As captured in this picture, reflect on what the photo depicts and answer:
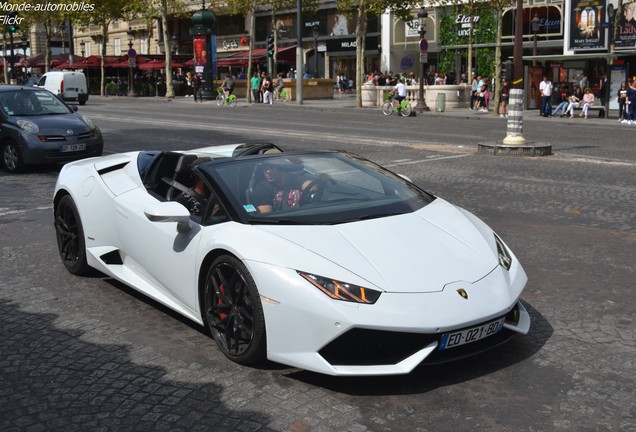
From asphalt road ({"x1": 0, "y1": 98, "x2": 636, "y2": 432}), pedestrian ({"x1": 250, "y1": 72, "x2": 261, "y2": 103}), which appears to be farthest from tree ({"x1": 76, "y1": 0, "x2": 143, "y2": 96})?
asphalt road ({"x1": 0, "y1": 98, "x2": 636, "y2": 432})

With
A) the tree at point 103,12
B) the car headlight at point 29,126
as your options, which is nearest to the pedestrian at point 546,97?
the car headlight at point 29,126

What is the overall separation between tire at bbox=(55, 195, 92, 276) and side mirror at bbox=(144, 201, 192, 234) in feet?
5.42

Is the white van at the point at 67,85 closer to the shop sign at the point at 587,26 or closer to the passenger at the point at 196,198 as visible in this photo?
the shop sign at the point at 587,26

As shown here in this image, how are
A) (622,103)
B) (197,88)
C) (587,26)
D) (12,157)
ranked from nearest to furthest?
(12,157) → (622,103) → (587,26) → (197,88)

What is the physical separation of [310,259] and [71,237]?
3153mm

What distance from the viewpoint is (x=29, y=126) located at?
13430 millimetres

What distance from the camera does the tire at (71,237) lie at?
6.45 m

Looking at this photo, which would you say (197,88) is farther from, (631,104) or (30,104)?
(30,104)

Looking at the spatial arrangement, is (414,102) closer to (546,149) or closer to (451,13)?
(451,13)

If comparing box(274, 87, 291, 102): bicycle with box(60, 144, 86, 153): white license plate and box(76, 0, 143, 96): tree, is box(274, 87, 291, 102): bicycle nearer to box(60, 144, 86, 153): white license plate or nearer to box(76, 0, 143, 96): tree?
box(76, 0, 143, 96): tree

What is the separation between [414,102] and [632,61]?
10814mm

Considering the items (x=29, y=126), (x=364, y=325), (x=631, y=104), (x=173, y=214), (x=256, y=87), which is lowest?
(x=364, y=325)

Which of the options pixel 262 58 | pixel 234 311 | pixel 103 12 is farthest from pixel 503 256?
pixel 103 12

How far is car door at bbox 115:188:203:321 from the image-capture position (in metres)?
4.91
